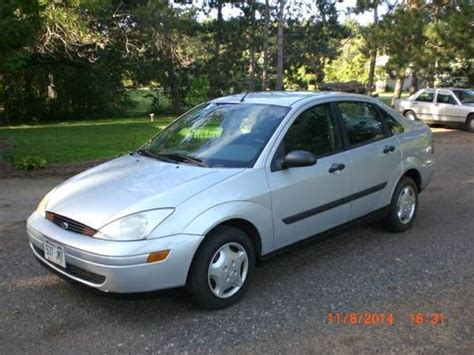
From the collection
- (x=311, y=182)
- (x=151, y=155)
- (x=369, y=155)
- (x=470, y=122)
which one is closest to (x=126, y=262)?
(x=151, y=155)

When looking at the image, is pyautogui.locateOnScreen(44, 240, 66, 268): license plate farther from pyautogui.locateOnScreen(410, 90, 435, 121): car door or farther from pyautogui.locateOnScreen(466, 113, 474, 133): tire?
pyautogui.locateOnScreen(410, 90, 435, 121): car door

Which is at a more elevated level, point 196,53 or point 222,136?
point 196,53

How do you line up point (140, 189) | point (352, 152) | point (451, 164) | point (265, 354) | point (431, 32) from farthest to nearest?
point (431, 32) < point (451, 164) < point (352, 152) < point (140, 189) < point (265, 354)

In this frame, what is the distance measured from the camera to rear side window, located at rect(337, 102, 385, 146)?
5.20 m

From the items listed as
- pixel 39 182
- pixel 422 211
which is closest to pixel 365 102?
pixel 422 211

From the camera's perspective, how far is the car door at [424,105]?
61.9ft

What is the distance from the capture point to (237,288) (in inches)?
161

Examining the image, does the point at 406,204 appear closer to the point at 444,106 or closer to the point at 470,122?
the point at 470,122

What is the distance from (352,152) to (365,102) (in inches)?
31.7

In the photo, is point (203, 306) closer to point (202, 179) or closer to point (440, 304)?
point (202, 179)

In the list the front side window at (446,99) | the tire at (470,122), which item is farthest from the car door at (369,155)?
the front side window at (446,99)

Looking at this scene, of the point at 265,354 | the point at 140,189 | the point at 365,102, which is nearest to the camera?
the point at 265,354

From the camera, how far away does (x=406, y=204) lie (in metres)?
5.97

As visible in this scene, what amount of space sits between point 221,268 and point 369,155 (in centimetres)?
217
